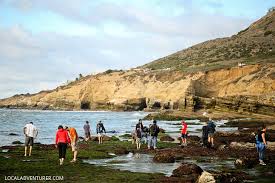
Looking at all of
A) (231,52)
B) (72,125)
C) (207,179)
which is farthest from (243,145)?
(231,52)

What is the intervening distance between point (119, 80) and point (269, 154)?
386ft

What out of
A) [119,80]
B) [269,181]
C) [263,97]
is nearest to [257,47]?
[119,80]

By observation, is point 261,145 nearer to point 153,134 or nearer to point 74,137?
point 74,137

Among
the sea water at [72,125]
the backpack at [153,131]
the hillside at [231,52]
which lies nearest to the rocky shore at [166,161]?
the backpack at [153,131]

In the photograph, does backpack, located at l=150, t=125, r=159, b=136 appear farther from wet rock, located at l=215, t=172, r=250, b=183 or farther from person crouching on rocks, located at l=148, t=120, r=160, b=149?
wet rock, located at l=215, t=172, r=250, b=183

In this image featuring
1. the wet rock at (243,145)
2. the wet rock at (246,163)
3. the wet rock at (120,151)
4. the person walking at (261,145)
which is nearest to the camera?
the wet rock at (246,163)

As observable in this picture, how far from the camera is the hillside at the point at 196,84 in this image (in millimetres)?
85000

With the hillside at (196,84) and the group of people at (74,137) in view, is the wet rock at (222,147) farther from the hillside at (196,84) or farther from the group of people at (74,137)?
the hillside at (196,84)

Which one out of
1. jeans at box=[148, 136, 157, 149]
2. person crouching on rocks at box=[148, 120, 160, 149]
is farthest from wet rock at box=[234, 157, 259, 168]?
jeans at box=[148, 136, 157, 149]

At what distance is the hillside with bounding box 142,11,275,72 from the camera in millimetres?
116188

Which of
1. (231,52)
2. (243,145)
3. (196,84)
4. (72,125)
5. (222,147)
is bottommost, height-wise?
(222,147)

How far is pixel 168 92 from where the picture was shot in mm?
116375

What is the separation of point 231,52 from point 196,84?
2582cm

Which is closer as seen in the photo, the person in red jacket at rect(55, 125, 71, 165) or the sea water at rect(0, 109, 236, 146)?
the person in red jacket at rect(55, 125, 71, 165)
